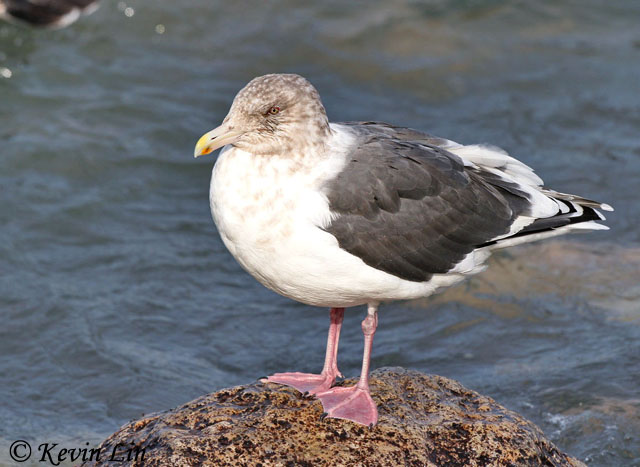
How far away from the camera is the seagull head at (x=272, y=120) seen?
16.9 ft

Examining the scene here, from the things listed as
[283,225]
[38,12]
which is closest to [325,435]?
[283,225]

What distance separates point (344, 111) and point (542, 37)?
3.90 m

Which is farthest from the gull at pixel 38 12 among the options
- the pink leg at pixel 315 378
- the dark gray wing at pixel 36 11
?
the pink leg at pixel 315 378

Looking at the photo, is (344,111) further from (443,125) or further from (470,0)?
(470,0)

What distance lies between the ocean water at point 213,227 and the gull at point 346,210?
1746mm

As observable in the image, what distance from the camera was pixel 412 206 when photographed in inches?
218

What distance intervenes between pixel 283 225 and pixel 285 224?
0.01 meters

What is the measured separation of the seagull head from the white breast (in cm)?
8

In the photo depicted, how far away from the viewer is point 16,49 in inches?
514

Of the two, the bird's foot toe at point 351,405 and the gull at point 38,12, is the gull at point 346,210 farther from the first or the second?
the gull at point 38,12

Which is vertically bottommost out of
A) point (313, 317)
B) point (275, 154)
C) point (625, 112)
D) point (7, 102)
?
point (313, 317)

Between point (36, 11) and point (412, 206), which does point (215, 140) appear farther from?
point (36, 11)

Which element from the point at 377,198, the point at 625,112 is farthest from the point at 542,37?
the point at 377,198

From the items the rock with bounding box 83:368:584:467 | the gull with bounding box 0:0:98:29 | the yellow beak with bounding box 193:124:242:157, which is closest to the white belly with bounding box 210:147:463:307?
the yellow beak with bounding box 193:124:242:157
